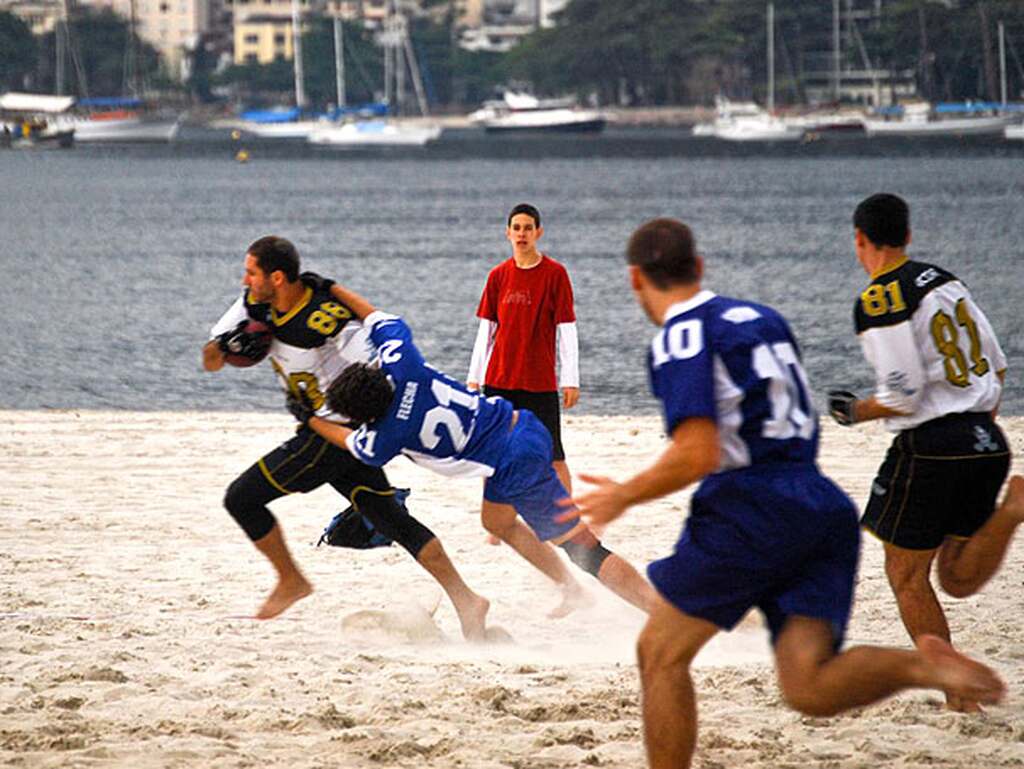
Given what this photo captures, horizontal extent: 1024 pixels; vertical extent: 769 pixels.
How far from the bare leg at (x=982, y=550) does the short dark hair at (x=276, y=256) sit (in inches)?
112

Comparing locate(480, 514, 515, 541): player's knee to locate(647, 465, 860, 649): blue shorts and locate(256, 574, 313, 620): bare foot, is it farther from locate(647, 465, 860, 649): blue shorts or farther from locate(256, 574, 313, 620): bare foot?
locate(647, 465, 860, 649): blue shorts

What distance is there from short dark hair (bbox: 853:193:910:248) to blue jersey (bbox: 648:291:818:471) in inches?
51.7

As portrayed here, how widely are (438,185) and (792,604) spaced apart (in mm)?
101621

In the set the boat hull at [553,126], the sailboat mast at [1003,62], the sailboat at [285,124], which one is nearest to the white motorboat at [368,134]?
the sailboat at [285,124]

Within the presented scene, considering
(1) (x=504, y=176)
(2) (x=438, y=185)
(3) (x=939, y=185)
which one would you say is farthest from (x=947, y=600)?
(1) (x=504, y=176)

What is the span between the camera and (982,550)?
6289mm

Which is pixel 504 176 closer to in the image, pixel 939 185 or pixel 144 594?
pixel 939 185

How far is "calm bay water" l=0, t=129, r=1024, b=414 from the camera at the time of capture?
25016 millimetres

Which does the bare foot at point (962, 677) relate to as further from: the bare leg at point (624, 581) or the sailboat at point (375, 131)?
the sailboat at point (375, 131)

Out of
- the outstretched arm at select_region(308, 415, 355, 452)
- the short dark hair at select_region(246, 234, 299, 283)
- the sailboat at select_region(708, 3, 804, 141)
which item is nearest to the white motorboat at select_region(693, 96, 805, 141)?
the sailboat at select_region(708, 3, 804, 141)

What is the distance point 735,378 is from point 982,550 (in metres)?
1.80

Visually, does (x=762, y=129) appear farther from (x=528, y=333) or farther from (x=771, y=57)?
(x=528, y=333)

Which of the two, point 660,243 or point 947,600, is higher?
point 660,243

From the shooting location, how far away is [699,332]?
4914 millimetres
